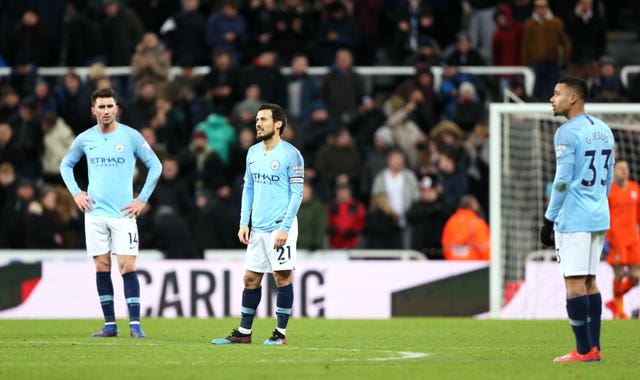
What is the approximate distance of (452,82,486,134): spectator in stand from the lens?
2367cm

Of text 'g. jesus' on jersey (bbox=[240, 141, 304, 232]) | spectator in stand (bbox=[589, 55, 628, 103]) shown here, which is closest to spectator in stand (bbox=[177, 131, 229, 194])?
spectator in stand (bbox=[589, 55, 628, 103])

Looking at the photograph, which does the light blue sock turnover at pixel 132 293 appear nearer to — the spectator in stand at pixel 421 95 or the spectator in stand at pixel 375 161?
the spectator in stand at pixel 375 161

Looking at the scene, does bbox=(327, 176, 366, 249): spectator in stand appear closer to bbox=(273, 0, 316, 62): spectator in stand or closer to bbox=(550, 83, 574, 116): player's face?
bbox=(273, 0, 316, 62): spectator in stand

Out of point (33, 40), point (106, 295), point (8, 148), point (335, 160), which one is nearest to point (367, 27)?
point (335, 160)

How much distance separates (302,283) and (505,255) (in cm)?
315

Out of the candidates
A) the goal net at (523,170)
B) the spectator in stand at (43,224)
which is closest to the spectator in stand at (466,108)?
the goal net at (523,170)

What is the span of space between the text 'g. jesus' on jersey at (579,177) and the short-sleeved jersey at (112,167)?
175 inches

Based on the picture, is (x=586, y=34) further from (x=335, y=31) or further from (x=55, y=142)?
(x=55, y=142)

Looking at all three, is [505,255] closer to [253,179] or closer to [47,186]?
[47,186]

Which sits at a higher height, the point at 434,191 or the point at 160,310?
the point at 434,191

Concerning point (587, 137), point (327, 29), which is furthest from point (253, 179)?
point (327, 29)

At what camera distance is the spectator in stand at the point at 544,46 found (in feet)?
77.3

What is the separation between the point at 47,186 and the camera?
22.3m

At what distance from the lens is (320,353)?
470 inches
